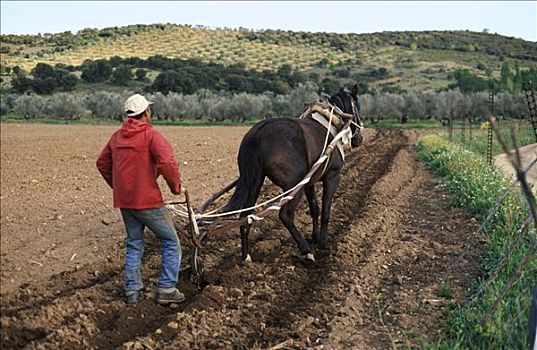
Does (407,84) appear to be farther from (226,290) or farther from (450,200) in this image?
(226,290)

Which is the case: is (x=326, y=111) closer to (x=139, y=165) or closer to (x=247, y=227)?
(x=247, y=227)

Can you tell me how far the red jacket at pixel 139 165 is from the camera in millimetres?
6418

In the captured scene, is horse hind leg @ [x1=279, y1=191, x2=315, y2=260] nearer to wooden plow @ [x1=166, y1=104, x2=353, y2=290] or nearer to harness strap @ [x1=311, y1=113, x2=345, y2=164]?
wooden plow @ [x1=166, y1=104, x2=353, y2=290]

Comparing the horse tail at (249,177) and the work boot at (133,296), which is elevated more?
the horse tail at (249,177)

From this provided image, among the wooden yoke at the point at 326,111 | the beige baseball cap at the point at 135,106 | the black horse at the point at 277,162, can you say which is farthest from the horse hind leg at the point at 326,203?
the beige baseball cap at the point at 135,106

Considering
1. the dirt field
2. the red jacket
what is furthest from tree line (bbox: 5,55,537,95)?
the red jacket

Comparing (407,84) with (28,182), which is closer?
(28,182)

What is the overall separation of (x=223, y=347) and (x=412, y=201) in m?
8.65

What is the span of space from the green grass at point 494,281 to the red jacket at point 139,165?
9.82ft

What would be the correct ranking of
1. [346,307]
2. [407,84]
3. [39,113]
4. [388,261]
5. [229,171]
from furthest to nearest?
[407,84] < [39,113] < [229,171] < [388,261] < [346,307]

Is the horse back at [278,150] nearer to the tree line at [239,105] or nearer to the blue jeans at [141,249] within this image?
the blue jeans at [141,249]

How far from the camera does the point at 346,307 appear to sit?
6.89 metres

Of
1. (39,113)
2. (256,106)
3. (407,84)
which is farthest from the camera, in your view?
(407,84)

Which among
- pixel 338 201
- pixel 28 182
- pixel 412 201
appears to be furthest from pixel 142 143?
pixel 28 182
